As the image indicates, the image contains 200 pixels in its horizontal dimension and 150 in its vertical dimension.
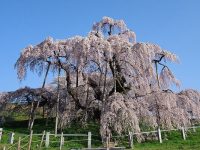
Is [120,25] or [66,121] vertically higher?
[120,25]

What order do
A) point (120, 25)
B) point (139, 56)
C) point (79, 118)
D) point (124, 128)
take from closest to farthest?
1. point (124, 128)
2. point (139, 56)
3. point (79, 118)
4. point (120, 25)

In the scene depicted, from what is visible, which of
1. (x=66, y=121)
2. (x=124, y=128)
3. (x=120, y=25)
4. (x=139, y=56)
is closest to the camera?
(x=124, y=128)

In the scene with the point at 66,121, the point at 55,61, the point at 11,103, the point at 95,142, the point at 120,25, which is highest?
the point at 120,25

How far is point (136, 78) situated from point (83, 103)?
5618 millimetres

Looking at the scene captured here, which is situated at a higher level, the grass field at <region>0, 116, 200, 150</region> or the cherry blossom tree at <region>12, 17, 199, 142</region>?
the cherry blossom tree at <region>12, 17, 199, 142</region>

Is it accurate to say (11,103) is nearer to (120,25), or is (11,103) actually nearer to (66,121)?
(66,121)

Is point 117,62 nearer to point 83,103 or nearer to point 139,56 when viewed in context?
point 139,56

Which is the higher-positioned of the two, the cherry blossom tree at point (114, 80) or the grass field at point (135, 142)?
the cherry blossom tree at point (114, 80)

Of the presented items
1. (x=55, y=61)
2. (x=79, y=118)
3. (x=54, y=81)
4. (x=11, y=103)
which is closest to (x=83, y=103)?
(x=79, y=118)

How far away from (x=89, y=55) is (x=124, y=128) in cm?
672

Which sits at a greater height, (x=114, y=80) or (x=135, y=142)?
(x=114, y=80)

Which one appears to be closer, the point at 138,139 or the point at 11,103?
the point at 138,139

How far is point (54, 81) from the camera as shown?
4631 centimetres

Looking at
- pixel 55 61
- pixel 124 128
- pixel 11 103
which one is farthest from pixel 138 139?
pixel 11 103
